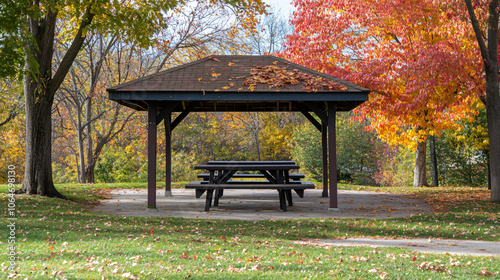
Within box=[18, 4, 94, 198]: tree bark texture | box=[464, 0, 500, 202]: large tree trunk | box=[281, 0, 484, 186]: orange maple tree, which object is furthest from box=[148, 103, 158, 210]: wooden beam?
box=[464, 0, 500, 202]: large tree trunk

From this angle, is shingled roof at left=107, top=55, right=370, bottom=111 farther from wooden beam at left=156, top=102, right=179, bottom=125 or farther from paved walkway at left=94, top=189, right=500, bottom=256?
paved walkway at left=94, top=189, right=500, bottom=256

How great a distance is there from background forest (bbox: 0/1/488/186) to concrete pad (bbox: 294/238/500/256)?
385 inches

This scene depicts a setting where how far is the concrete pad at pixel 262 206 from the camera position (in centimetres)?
877

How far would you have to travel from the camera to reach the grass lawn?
159 inches

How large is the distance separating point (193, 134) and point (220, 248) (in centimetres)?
1920

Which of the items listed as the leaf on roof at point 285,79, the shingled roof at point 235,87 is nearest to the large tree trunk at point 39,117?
the shingled roof at point 235,87

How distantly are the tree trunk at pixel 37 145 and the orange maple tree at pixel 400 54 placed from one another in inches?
308

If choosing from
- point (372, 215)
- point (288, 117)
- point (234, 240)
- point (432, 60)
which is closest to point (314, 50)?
point (432, 60)

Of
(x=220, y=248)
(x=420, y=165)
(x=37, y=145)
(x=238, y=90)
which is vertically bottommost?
(x=220, y=248)

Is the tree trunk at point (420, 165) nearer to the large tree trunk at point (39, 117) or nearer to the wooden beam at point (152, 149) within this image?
the wooden beam at point (152, 149)

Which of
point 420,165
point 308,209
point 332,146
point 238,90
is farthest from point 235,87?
point 420,165

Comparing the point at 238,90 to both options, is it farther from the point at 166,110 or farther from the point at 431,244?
the point at 431,244

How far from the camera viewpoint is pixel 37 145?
9.77 m

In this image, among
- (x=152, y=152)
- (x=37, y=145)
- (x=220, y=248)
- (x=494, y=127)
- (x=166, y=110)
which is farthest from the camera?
(x=494, y=127)
